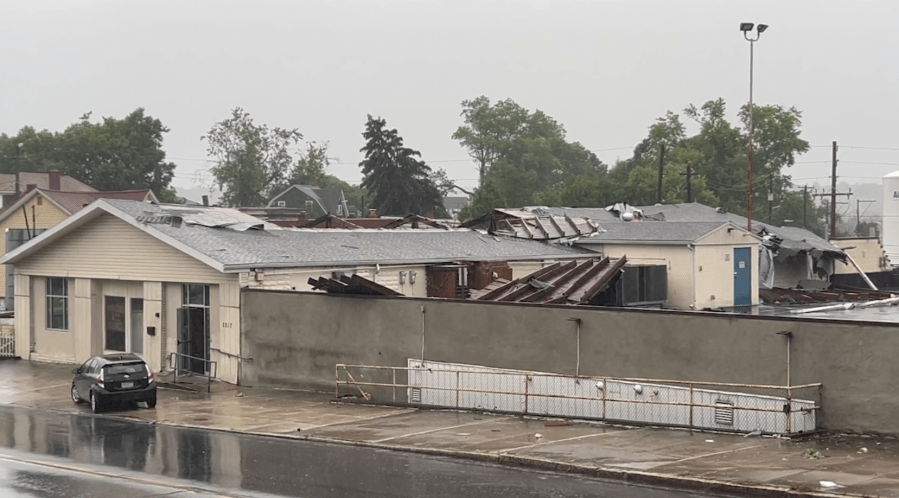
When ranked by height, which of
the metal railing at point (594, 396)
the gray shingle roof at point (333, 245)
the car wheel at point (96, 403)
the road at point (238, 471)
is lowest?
the car wheel at point (96, 403)

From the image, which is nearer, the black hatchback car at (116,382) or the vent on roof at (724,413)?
the vent on roof at (724,413)

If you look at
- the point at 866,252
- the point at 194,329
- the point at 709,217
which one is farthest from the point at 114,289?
the point at 866,252

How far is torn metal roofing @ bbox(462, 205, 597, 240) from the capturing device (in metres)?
45.1

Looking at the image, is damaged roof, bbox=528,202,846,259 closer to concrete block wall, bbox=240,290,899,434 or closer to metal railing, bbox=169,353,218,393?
metal railing, bbox=169,353,218,393

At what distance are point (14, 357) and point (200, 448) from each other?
851 inches

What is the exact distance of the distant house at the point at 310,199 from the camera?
124500mm

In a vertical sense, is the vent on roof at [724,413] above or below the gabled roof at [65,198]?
below

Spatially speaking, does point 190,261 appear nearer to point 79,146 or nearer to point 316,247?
point 316,247

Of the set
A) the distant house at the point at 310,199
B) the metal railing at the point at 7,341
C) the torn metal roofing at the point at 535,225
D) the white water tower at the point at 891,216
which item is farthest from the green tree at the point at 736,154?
the metal railing at the point at 7,341

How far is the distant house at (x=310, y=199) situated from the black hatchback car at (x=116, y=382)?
316 ft

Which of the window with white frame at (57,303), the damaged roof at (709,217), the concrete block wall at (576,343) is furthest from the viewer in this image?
the damaged roof at (709,217)

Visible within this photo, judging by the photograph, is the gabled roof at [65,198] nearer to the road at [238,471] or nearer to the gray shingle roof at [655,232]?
the gray shingle roof at [655,232]

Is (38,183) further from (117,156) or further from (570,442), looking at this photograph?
(570,442)

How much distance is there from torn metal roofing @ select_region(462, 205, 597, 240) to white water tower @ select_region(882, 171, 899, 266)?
55.1 meters
